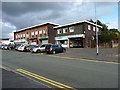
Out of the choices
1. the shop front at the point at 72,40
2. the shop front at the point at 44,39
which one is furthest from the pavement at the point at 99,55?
the shop front at the point at 44,39

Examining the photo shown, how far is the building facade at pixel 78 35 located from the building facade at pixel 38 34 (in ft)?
13.0

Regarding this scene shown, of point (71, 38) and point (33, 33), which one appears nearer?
point (71, 38)

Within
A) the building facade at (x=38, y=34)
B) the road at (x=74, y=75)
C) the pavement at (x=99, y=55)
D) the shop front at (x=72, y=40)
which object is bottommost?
the road at (x=74, y=75)

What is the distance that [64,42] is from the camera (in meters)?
36.2

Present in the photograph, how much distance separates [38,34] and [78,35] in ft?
55.8

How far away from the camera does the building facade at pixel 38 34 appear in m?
39.6

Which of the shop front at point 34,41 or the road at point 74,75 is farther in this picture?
the shop front at point 34,41

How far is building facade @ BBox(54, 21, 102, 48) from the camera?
31234mm

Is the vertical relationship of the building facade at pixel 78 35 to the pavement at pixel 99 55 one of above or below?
above

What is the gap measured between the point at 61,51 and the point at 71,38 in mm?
12796

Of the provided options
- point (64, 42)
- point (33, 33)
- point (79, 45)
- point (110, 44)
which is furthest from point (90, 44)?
point (33, 33)

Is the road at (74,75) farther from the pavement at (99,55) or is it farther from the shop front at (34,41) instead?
the shop front at (34,41)

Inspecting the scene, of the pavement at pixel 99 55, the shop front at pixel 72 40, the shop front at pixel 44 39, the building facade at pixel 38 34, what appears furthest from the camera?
the shop front at pixel 44 39

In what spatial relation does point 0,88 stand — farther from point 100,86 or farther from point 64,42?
point 64,42
